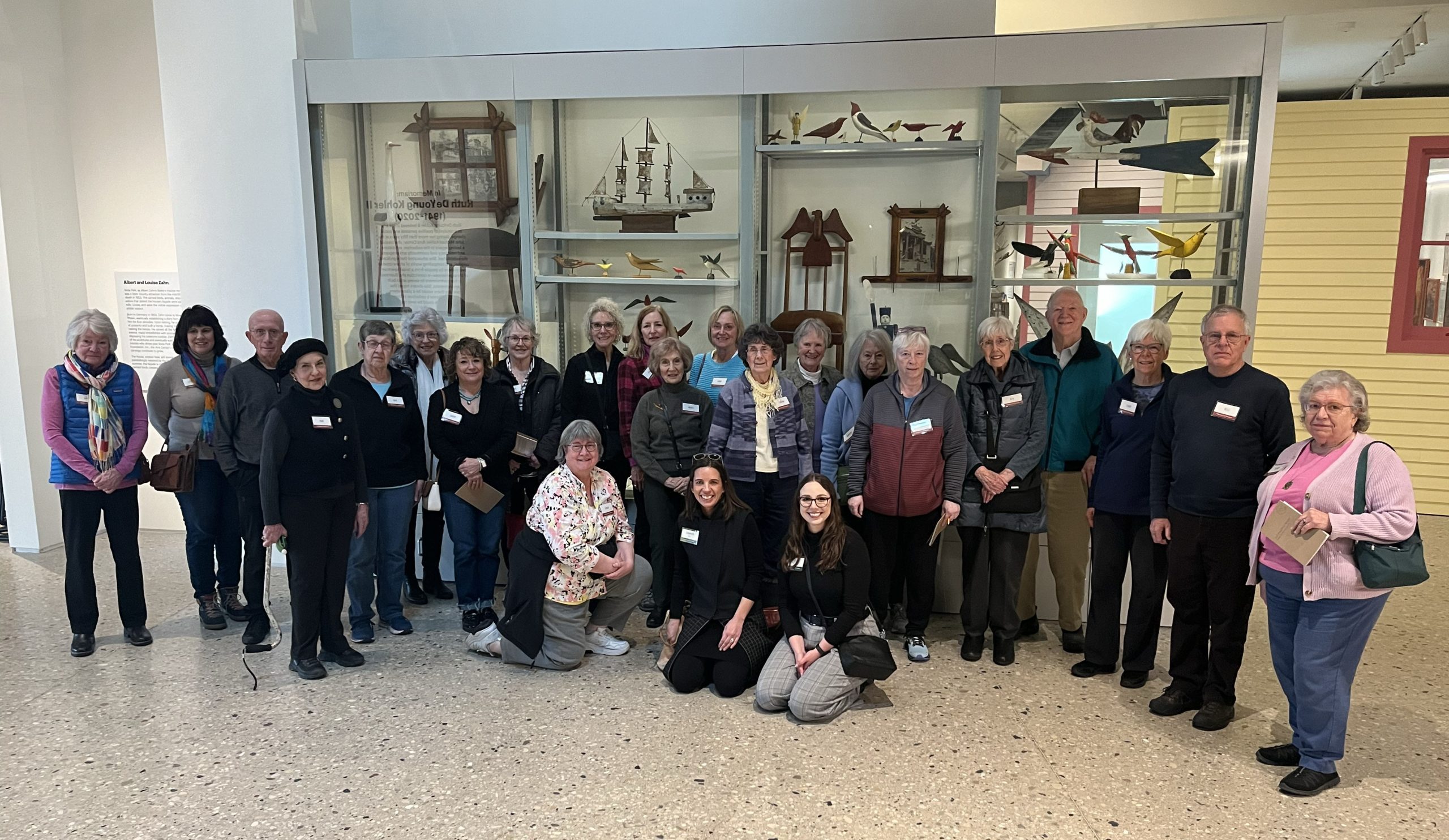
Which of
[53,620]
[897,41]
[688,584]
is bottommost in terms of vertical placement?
[53,620]

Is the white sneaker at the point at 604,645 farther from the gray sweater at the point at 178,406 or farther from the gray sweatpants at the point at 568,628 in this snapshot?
the gray sweater at the point at 178,406

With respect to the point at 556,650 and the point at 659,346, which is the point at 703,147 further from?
the point at 556,650

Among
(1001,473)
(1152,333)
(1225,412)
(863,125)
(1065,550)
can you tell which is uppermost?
(863,125)

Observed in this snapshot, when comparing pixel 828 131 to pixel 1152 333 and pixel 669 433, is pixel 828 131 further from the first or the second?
pixel 1152 333

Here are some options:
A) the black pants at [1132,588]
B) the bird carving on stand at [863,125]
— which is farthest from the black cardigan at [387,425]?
the black pants at [1132,588]

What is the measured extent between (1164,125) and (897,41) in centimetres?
136

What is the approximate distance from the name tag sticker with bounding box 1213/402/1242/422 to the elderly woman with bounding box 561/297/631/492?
2.41 m

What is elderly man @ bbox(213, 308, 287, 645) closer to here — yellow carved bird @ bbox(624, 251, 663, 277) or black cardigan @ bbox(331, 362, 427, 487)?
black cardigan @ bbox(331, 362, 427, 487)

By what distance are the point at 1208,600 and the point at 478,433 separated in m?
2.96

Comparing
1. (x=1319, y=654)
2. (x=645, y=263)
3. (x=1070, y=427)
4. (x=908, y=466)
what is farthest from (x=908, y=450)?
(x=645, y=263)

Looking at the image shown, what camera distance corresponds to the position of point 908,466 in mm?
3516

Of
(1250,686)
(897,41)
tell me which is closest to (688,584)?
(1250,686)

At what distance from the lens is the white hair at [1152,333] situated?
11.0ft

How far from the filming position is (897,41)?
414 centimetres
